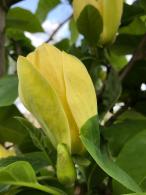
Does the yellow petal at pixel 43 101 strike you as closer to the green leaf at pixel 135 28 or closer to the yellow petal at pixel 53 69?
the yellow petal at pixel 53 69

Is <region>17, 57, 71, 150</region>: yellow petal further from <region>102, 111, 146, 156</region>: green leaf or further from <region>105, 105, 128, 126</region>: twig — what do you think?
<region>105, 105, 128, 126</region>: twig

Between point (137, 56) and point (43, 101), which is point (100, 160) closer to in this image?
point (43, 101)

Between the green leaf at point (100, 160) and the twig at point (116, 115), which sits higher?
the green leaf at point (100, 160)

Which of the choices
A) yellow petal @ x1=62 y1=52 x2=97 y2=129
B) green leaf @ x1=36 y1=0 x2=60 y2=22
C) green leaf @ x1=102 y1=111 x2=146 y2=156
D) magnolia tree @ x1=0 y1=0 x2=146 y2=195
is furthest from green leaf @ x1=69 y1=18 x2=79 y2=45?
yellow petal @ x1=62 y1=52 x2=97 y2=129

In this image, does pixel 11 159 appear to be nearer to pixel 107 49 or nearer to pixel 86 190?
pixel 86 190

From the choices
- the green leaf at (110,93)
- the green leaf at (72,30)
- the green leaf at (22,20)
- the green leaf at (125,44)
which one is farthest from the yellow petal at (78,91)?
the green leaf at (72,30)

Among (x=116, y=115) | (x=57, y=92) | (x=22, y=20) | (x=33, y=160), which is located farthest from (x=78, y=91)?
(x=22, y=20)
